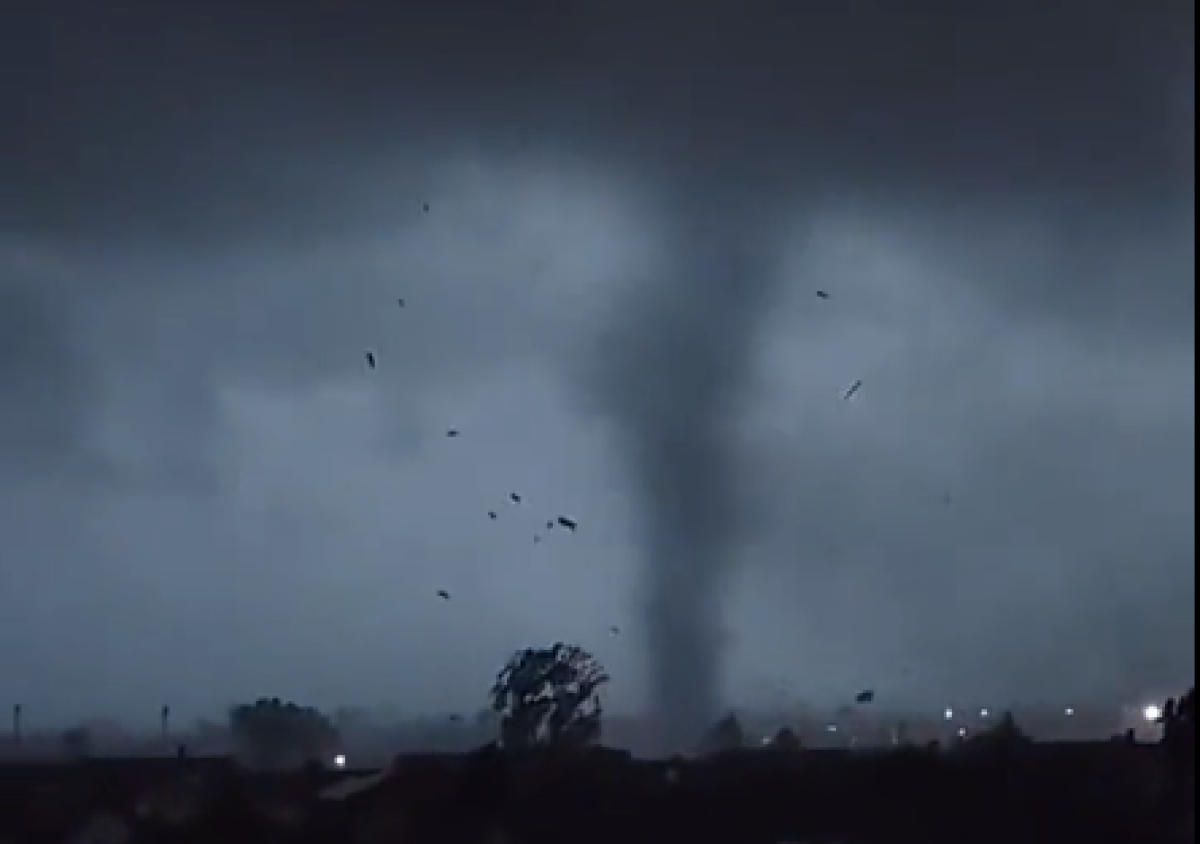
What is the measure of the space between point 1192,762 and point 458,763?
15.7m

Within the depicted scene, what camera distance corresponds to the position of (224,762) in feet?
180

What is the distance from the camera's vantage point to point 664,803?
4353 centimetres

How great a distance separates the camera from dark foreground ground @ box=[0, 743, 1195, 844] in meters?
40.3

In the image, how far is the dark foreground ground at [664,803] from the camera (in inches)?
1586

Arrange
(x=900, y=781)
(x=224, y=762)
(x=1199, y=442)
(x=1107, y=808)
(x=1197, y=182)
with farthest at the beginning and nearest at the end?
1. (x=224, y=762)
2. (x=900, y=781)
3. (x=1107, y=808)
4. (x=1197, y=182)
5. (x=1199, y=442)

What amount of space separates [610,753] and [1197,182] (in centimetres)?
→ 2562

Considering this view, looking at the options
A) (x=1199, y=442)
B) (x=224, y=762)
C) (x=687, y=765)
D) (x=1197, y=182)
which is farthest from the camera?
(x=224, y=762)

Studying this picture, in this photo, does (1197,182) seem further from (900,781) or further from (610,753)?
(610,753)

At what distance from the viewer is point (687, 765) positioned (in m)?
48.5

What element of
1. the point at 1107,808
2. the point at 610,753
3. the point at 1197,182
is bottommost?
the point at 1107,808

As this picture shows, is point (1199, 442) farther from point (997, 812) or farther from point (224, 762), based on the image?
point (224, 762)

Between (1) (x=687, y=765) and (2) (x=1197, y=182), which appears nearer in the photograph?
(2) (x=1197, y=182)

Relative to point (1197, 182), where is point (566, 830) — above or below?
below

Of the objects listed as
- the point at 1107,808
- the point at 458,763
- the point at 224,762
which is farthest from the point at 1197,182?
the point at 224,762
